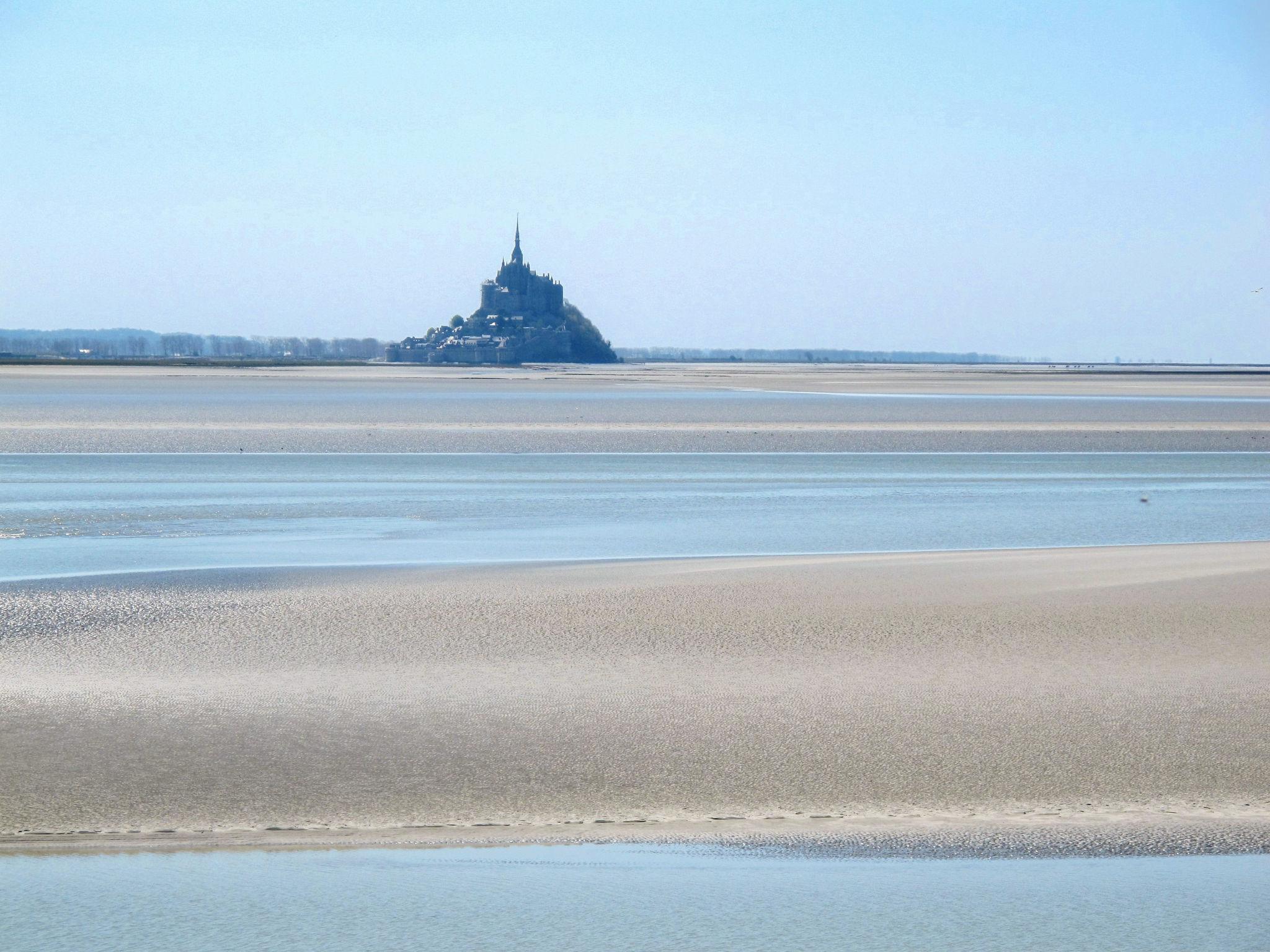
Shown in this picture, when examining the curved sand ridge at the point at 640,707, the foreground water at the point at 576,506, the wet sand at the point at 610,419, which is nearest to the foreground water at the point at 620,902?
the curved sand ridge at the point at 640,707

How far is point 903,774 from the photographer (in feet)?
20.0

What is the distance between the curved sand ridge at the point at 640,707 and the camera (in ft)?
18.4

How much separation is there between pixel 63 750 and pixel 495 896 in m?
2.87

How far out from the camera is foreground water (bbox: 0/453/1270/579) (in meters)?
13.6

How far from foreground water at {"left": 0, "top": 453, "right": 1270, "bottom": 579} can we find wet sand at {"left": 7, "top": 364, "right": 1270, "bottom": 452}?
121 inches

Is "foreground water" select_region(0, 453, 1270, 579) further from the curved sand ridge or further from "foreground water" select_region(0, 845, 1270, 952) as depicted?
"foreground water" select_region(0, 845, 1270, 952)

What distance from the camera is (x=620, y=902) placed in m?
4.67

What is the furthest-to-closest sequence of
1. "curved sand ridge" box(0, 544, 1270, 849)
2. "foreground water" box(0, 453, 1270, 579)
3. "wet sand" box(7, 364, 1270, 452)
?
1. "wet sand" box(7, 364, 1270, 452)
2. "foreground water" box(0, 453, 1270, 579)
3. "curved sand ridge" box(0, 544, 1270, 849)

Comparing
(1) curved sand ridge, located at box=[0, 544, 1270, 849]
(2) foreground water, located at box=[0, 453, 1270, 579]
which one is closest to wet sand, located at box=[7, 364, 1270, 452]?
(2) foreground water, located at box=[0, 453, 1270, 579]

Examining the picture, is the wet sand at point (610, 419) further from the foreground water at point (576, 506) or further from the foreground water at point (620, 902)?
the foreground water at point (620, 902)

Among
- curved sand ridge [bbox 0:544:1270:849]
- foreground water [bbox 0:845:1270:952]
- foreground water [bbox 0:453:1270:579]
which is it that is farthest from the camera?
foreground water [bbox 0:453:1270:579]

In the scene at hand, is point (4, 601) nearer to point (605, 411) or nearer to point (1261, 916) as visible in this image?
point (1261, 916)

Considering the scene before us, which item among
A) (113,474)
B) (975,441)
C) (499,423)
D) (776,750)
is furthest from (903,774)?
(499,423)

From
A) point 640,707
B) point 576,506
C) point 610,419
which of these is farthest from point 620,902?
point 610,419
